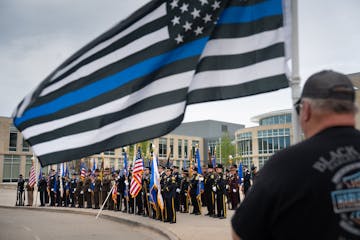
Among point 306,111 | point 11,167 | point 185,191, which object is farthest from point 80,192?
point 11,167

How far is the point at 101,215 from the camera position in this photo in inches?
678

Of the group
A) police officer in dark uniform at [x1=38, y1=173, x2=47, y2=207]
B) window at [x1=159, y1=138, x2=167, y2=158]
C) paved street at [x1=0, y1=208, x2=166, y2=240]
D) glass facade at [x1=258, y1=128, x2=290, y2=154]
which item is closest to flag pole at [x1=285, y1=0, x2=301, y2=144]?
paved street at [x1=0, y1=208, x2=166, y2=240]

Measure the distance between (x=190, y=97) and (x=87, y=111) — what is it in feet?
3.57

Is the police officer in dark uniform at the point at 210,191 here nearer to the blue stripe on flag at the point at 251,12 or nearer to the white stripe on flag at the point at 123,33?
the blue stripe on flag at the point at 251,12

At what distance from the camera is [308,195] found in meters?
1.55

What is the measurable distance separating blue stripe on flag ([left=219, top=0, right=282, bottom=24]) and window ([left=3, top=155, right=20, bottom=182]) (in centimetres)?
6114

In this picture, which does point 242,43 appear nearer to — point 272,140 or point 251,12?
point 251,12

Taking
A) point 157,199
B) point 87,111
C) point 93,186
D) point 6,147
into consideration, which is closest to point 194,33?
point 87,111

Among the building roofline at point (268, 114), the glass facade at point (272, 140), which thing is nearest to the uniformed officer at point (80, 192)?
the glass facade at point (272, 140)

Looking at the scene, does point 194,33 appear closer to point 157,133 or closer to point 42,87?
point 157,133

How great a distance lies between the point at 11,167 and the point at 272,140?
4466 cm

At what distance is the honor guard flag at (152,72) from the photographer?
3.88 m

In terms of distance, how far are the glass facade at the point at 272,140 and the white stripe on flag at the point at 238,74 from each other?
2633 inches

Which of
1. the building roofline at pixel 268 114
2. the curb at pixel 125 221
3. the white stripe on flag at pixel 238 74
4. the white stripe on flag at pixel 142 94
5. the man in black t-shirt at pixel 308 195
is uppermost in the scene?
the building roofline at pixel 268 114
